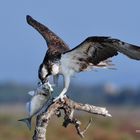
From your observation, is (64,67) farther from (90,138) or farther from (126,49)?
(90,138)

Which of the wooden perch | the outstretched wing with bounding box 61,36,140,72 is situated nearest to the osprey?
the outstretched wing with bounding box 61,36,140,72

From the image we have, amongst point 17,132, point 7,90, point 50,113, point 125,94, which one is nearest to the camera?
point 50,113

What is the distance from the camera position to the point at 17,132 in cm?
2503

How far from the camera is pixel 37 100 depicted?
37.2ft

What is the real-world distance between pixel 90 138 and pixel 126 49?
11710 mm

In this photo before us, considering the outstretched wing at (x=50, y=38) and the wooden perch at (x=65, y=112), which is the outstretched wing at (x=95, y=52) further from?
the wooden perch at (x=65, y=112)

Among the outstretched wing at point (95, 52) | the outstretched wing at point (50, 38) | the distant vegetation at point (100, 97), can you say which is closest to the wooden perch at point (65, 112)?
the outstretched wing at point (95, 52)

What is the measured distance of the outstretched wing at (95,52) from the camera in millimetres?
11477

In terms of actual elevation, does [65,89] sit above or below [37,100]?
above

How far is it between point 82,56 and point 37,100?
0.81m

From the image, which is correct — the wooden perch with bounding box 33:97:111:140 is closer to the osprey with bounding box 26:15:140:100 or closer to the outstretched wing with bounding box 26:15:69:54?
the osprey with bounding box 26:15:140:100

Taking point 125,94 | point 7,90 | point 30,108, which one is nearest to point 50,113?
point 30,108

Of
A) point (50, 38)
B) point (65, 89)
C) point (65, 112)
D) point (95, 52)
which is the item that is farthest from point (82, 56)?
point (50, 38)

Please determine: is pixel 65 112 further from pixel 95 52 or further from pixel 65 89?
pixel 95 52
